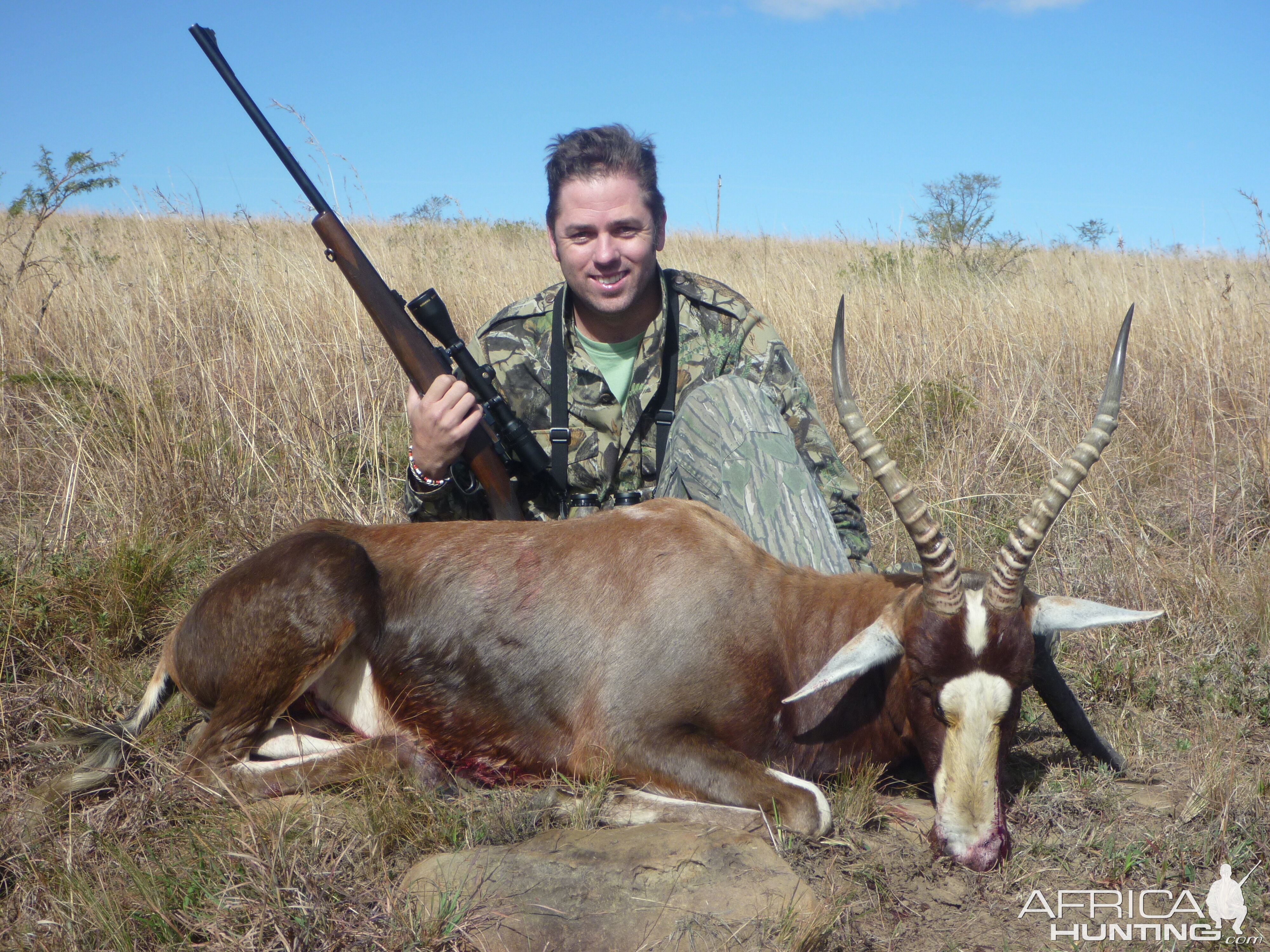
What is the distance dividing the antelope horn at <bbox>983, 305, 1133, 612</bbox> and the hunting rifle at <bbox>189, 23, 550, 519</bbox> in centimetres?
234

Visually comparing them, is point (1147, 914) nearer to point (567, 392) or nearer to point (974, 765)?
point (974, 765)

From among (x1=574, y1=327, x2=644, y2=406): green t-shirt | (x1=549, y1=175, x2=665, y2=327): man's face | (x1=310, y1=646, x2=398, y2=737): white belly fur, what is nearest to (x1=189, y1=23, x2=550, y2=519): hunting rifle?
(x1=574, y1=327, x2=644, y2=406): green t-shirt

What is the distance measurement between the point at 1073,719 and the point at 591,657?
189 cm

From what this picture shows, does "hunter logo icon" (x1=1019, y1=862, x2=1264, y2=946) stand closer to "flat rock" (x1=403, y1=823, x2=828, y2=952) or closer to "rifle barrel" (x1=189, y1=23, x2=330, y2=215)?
"flat rock" (x1=403, y1=823, x2=828, y2=952)

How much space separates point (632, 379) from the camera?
5.05 metres

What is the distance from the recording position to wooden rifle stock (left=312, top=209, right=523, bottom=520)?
4559mm

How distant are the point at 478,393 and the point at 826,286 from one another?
6732mm

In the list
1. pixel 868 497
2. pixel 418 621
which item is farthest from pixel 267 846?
pixel 868 497

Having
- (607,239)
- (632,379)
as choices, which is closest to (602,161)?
(607,239)

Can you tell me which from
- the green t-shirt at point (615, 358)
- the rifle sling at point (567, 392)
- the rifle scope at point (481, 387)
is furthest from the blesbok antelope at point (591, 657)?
the green t-shirt at point (615, 358)

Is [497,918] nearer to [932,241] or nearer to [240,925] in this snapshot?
[240,925]

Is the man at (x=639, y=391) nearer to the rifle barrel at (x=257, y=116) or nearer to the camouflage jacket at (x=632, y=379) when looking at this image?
the camouflage jacket at (x=632, y=379)

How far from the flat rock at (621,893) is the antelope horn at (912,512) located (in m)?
0.98

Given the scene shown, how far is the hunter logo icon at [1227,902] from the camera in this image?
9.30ft
